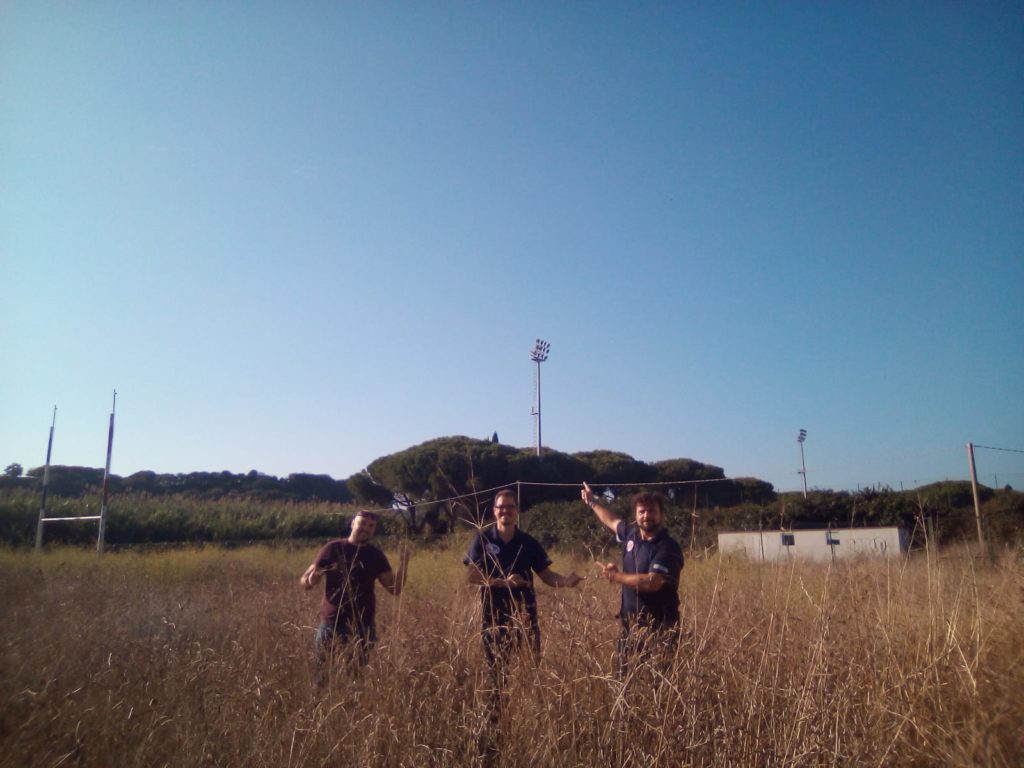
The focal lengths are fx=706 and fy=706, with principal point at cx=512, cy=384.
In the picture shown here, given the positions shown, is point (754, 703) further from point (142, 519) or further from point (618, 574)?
point (142, 519)

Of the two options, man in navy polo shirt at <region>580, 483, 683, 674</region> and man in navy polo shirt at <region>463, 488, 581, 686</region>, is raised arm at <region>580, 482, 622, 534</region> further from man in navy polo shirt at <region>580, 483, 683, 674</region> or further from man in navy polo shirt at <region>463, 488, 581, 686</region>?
man in navy polo shirt at <region>463, 488, 581, 686</region>

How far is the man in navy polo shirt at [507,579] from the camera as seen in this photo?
320 centimetres

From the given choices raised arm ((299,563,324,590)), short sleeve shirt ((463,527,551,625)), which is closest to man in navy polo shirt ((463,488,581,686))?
short sleeve shirt ((463,527,551,625))

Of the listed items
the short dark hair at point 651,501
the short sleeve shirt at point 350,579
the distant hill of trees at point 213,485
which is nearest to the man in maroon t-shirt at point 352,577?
the short sleeve shirt at point 350,579

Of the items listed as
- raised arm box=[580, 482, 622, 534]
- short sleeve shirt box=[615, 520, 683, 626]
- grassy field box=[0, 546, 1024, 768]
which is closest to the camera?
grassy field box=[0, 546, 1024, 768]

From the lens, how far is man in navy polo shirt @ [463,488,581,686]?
3203 millimetres

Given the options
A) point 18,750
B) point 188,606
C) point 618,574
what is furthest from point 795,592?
point 188,606

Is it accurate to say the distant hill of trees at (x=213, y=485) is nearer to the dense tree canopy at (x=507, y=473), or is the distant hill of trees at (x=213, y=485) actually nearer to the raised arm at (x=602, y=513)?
the dense tree canopy at (x=507, y=473)

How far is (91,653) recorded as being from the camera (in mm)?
3480

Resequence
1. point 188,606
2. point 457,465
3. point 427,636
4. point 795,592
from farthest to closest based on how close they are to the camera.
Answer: point 457,465 < point 188,606 < point 795,592 < point 427,636

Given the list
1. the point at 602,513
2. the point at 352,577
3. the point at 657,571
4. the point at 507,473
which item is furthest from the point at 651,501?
the point at 507,473

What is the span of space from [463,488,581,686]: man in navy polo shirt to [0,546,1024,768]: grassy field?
114 millimetres

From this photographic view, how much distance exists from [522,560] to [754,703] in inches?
83.8

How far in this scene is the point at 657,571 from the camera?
12.5ft
